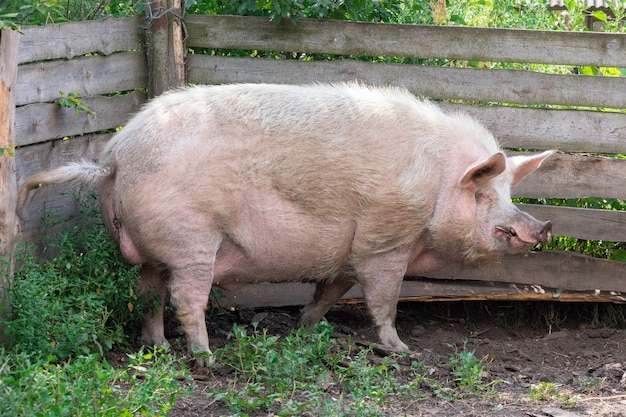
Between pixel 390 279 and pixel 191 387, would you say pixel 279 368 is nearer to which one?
pixel 191 387

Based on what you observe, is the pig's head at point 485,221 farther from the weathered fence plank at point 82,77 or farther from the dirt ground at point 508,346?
the weathered fence plank at point 82,77

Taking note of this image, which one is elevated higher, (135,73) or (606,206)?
(135,73)

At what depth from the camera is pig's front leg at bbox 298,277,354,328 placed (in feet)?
21.1

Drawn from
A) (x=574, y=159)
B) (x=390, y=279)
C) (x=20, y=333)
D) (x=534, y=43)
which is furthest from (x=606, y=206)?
(x=20, y=333)

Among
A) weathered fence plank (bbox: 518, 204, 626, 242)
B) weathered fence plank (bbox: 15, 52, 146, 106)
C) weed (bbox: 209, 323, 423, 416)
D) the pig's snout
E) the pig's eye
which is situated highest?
weathered fence plank (bbox: 15, 52, 146, 106)

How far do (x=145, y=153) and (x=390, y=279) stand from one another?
5.87 feet

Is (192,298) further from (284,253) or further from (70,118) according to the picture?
(70,118)

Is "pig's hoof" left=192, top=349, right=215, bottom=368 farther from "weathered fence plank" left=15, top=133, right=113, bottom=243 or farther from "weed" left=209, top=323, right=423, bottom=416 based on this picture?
"weathered fence plank" left=15, top=133, right=113, bottom=243

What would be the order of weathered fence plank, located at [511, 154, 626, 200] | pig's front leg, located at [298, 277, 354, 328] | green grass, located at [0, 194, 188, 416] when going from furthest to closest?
weathered fence plank, located at [511, 154, 626, 200] → pig's front leg, located at [298, 277, 354, 328] → green grass, located at [0, 194, 188, 416]

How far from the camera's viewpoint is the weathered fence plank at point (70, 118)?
5.49m

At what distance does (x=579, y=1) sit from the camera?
34.4 feet

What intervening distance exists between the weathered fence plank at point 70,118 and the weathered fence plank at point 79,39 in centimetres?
32

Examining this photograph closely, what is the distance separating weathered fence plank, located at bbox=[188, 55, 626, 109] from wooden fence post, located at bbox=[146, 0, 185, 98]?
224 mm

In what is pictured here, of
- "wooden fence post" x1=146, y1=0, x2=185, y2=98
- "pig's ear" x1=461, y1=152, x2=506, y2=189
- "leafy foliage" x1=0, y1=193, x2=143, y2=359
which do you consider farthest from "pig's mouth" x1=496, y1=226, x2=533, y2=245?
"wooden fence post" x1=146, y1=0, x2=185, y2=98
